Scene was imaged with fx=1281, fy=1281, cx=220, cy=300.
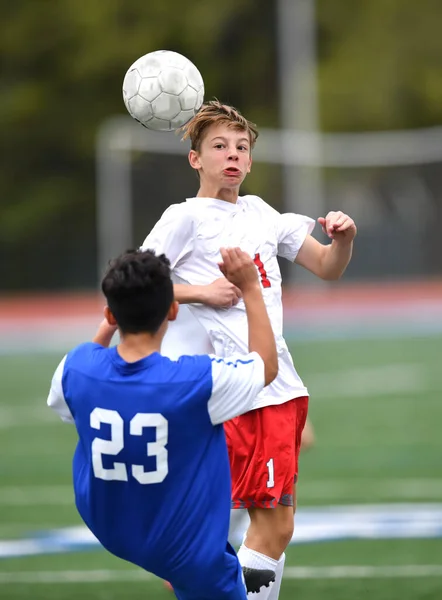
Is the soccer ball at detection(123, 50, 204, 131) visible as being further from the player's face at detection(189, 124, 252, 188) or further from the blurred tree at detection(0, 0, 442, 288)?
the blurred tree at detection(0, 0, 442, 288)

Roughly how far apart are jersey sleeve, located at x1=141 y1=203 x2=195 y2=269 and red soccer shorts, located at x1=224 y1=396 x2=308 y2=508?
0.66 meters

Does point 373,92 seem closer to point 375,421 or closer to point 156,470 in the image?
point 375,421

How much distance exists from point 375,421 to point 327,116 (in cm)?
2266

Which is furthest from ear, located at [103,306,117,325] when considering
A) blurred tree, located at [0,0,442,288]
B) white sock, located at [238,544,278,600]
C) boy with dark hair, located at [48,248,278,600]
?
blurred tree, located at [0,0,442,288]

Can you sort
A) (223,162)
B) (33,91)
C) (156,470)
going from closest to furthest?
(156,470) → (223,162) → (33,91)

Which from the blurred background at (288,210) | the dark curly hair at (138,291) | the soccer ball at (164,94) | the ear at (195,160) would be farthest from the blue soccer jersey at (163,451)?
the blurred background at (288,210)

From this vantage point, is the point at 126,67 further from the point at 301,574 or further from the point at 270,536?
the point at 270,536

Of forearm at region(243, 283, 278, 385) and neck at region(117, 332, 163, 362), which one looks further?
forearm at region(243, 283, 278, 385)

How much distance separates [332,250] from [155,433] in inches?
58.0

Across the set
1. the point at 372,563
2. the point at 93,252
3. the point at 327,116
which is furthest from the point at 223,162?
the point at 327,116

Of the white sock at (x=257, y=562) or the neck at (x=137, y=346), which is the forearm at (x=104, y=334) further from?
the white sock at (x=257, y=562)

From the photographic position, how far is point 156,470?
389 centimetres

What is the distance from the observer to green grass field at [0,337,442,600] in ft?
20.7

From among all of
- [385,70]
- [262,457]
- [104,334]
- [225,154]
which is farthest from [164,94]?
[385,70]
